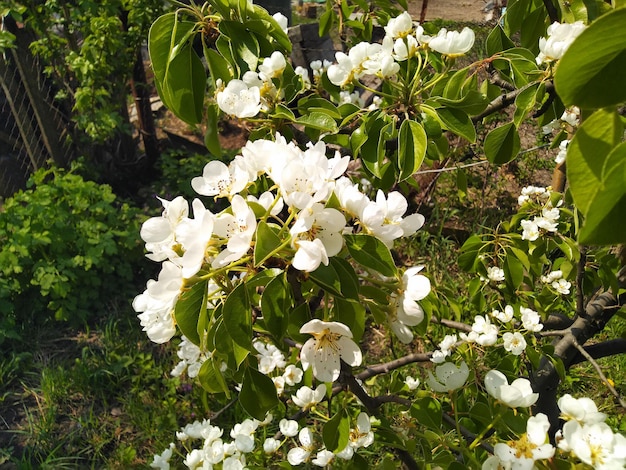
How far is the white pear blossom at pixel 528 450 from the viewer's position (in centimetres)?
64

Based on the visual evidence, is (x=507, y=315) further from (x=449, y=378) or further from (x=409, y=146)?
(x=409, y=146)

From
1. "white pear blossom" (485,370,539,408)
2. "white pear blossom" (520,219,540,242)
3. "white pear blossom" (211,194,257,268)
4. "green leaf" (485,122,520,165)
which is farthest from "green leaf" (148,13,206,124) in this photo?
"white pear blossom" (520,219,540,242)

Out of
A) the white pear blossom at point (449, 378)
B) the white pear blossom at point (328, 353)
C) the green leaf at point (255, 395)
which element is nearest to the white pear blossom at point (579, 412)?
the white pear blossom at point (449, 378)

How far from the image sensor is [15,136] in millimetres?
3256

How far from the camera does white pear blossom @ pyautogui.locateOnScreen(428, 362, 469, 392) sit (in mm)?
793

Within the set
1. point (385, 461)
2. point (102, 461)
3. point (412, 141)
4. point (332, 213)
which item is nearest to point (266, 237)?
point (332, 213)

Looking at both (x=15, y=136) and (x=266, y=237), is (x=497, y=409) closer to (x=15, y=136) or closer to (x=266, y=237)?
(x=266, y=237)

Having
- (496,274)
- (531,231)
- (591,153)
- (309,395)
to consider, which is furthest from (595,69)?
(496,274)

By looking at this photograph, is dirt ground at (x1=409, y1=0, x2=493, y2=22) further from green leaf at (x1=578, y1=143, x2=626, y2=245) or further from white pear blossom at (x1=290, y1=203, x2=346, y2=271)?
green leaf at (x1=578, y1=143, x2=626, y2=245)

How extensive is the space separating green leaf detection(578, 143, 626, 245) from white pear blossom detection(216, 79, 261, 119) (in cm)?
57

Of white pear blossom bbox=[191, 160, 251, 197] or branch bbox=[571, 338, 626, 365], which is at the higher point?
white pear blossom bbox=[191, 160, 251, 197]

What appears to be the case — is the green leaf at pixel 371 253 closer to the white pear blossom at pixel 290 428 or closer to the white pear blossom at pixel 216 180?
the white pear blossom at pixel 216 180

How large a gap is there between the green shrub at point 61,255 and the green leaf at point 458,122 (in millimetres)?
2100

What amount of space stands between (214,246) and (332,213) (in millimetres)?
147
